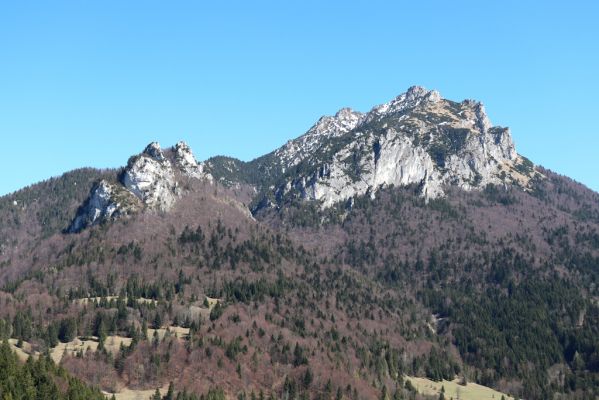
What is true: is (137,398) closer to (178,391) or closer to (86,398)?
(178,391)

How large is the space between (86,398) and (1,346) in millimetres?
24822

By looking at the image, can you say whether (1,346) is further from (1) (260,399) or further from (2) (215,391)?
(1) (260,399)

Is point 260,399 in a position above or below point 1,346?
below

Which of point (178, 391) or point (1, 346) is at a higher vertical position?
point (1, 346)

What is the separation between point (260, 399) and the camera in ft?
655

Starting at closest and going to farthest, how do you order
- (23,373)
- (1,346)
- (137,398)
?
(23,373) → (1,346) → (137,398)

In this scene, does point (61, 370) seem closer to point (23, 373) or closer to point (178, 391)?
point (23, 373)

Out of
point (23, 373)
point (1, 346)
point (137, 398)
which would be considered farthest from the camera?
point (137, 398)

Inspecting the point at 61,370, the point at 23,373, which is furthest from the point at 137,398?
the point at 23,373

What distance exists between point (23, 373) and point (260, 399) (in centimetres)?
6919

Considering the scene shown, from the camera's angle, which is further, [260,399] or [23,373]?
[260,399]

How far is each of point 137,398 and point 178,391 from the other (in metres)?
11.7

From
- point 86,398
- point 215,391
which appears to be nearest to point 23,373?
point 86,398

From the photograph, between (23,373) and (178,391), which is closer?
(23,373)
